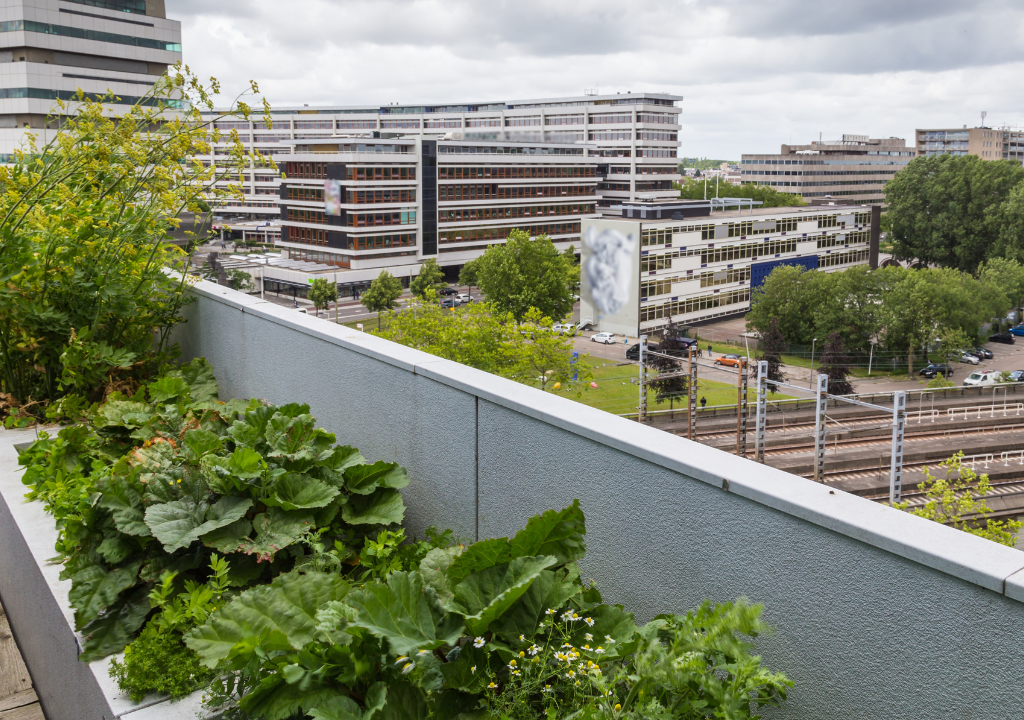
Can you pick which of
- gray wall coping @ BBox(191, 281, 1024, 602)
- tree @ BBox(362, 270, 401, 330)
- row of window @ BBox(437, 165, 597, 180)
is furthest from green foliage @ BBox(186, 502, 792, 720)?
row of window @ BBox(437, 165, 597, 180)

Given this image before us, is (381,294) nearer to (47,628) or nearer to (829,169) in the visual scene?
(47,628)

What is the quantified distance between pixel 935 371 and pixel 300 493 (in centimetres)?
5753

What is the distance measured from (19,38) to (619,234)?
39489 millimetres

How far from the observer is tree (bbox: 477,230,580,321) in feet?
172

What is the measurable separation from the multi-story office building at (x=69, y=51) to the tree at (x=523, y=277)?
23632 mm

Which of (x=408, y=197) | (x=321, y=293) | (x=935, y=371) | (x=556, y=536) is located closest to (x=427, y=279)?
(x=408, y=197)

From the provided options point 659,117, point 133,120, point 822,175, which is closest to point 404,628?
point 133,120

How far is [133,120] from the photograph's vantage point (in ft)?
16.1

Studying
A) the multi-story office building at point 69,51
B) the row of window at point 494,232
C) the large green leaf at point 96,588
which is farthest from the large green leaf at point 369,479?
the row of window at point 494,232

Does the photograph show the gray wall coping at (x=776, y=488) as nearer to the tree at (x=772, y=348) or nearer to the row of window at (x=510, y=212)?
the tree at (x=772, y=348)

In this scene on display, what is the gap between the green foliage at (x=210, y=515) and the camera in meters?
2.56

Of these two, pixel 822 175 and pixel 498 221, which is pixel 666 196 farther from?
pixel 822 175

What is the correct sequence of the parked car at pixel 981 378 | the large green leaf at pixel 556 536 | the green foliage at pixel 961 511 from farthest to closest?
the parked car at pixel 981 378 < the green foliage at pixel 961 511 < the large green leaf at pixel 556 536

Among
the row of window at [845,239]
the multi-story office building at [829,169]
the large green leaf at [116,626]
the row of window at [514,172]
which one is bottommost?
the large green leaf at [116,626]
